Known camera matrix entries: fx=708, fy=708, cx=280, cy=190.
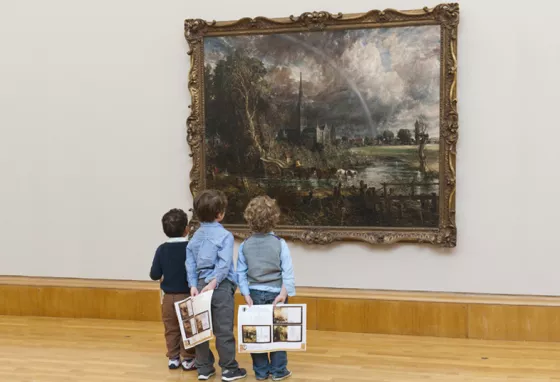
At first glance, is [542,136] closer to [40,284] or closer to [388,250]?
[388,250]

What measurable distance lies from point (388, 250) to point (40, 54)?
18.7 ft

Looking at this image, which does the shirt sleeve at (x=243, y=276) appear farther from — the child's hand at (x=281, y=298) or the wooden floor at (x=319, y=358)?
the wooden floor at (x=319, y=358)

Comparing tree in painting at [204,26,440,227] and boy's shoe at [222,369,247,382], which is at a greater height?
tree in painting at [204,26,440,227]

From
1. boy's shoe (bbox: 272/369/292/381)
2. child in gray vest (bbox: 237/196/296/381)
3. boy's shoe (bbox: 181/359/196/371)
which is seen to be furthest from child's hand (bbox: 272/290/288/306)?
boy's shoe (bbox: 181/359/196/371)

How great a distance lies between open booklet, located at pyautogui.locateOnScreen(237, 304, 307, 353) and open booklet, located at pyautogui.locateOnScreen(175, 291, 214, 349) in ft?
1.11

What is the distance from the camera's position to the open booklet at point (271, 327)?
22.5ft

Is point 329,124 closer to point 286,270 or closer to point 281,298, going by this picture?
point 286,270

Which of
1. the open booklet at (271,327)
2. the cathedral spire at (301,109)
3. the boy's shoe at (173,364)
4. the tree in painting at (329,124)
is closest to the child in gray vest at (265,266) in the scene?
the open booklet at (271,327)

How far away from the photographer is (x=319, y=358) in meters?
7.89

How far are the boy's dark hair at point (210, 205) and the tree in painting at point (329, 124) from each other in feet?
7.89

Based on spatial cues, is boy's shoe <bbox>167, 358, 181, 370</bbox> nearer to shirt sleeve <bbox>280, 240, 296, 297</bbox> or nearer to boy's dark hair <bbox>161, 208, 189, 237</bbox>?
boy's dark hair <bbox>161, 208, 189, 237</bbox>

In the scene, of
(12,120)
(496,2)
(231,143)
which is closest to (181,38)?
(231,143)

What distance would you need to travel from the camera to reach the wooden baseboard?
8625mm

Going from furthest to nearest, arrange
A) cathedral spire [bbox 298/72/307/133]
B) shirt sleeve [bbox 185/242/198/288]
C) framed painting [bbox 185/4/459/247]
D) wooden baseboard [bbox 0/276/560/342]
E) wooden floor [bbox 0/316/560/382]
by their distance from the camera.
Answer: cathedral spire [bbox 298/72/307/133] → framed painting [bbox 185/4/459/247] → wooden baseboard [bbox 0/276/560/342] → wooden floor [bbox 0/316/560/382] → shirt sleeve [bbox 185/242/198/288]
